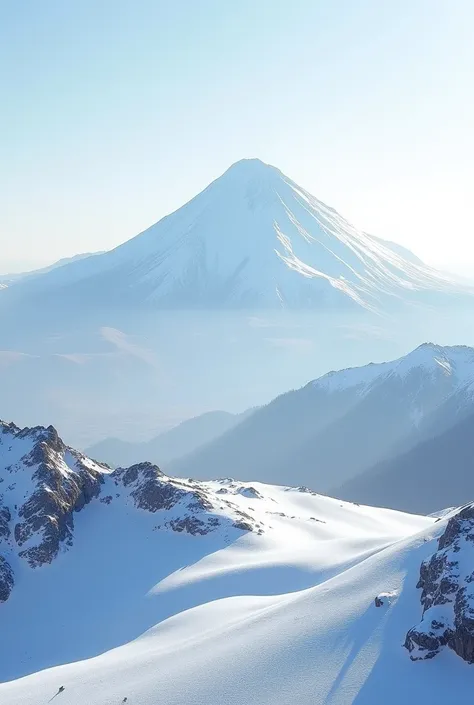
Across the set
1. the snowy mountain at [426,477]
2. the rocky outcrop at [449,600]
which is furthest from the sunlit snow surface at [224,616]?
the snowy mountain at [426,477]

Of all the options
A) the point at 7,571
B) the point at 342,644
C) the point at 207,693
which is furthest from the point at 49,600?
the point at 342,644

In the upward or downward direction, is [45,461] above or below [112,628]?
above

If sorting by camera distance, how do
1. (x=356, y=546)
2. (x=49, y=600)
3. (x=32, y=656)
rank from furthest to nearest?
(x=356, y=546) → (x=49, y=600) → (x=32, y=656)

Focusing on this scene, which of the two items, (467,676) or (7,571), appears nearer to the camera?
(467,676)

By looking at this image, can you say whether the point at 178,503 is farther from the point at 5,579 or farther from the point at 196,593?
the point at 5,579

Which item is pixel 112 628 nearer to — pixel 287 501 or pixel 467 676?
pixel 467 676

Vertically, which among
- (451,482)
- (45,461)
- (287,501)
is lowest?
(451,482)
